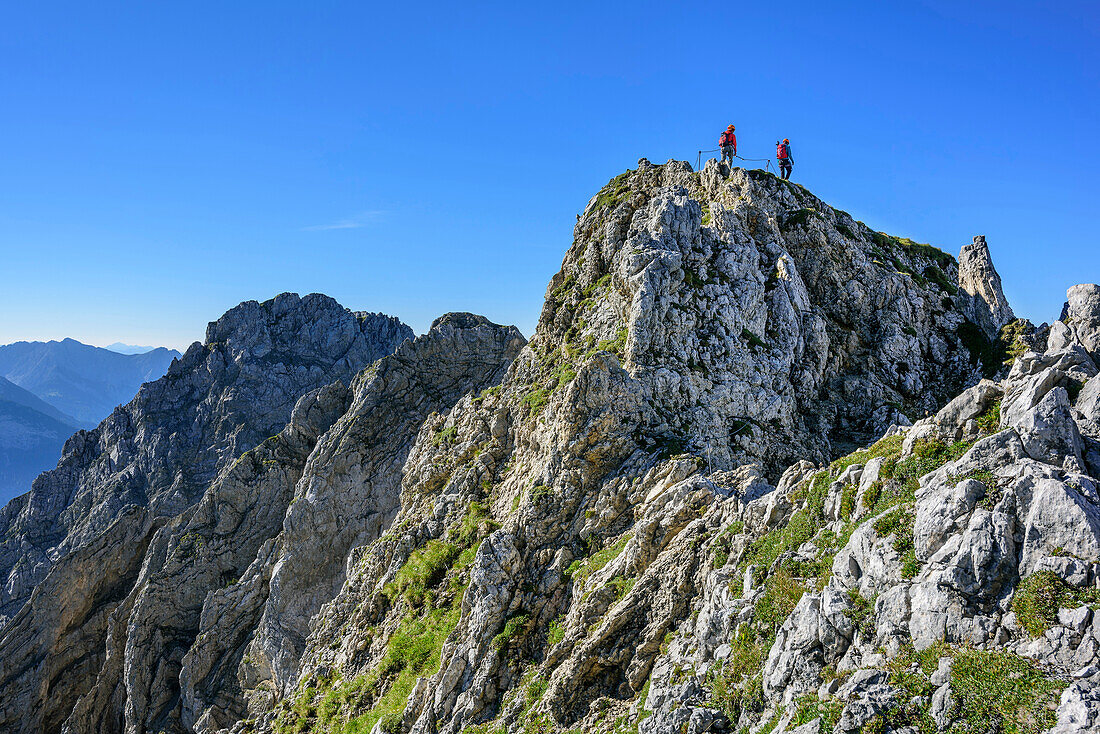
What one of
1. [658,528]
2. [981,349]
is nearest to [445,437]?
[658,528]

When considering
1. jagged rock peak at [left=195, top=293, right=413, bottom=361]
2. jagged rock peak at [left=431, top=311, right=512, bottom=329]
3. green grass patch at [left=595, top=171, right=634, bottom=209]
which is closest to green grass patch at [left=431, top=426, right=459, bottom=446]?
green grass patch at [left=595, top=171, right=634, bottom=209]

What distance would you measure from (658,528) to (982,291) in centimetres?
2738

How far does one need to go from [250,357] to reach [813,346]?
10369 cm

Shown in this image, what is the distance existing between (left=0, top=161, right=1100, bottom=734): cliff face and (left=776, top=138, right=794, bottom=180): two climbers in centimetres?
210

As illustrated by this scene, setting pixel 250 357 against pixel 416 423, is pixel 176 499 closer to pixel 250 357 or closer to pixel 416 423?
pixel 250 357

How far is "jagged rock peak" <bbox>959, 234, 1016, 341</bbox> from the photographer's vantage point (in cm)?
3516

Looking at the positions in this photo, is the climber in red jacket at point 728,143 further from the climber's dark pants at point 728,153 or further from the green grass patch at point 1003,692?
the green grass patch at point 1003,692

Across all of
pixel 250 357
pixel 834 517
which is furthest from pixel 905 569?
pixel 250 357

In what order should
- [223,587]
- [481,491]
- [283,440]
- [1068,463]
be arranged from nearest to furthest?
[1068,463]
[481,491]
[223,587]
[283,440]

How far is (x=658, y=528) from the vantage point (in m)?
20.9

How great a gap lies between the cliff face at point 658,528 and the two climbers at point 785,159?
2.10m

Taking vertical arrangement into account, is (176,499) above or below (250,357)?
below

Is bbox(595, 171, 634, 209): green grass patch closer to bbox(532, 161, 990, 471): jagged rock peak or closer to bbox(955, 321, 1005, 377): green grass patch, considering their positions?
bbox(532, 161, 990, 471): jagged rock peak

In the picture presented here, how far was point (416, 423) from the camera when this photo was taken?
51000mm
